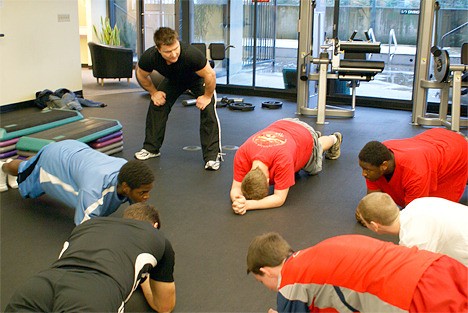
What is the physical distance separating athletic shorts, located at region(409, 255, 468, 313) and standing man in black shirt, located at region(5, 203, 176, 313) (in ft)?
3.33

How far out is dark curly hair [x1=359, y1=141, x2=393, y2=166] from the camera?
3.24 m

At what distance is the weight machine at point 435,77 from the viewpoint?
20.4ft

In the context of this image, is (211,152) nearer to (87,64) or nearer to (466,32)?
(466,32)

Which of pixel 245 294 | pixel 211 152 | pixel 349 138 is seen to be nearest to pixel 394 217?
pixel 245 294

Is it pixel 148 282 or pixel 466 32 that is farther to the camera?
pixel 466 32

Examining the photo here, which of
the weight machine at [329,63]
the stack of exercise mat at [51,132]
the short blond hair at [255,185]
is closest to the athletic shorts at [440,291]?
the short blond hair at [255,185]

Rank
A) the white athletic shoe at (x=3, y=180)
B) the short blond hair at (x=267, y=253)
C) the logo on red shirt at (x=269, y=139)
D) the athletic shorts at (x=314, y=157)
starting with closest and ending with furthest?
the short blond hair at (x=267, y=253) → the logo on red shirt at (x=269, y=139) → the white athletic shoe at (x=3, y=180) → the athletic shorts at (x=314, y=157)

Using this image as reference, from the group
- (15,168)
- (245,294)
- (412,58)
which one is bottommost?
(245,294)

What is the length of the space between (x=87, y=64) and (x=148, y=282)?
32.2 ft

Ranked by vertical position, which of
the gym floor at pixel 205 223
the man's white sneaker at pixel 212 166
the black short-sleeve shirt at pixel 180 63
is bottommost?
the gym floor at pixel 205 223

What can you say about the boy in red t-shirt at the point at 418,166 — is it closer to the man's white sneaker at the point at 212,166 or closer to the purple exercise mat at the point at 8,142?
the man's white sneaker at the point at 212,166

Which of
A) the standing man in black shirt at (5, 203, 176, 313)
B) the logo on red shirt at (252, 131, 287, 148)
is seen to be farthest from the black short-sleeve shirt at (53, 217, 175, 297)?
the logo on red shirt at (252, 131, 287, 148)

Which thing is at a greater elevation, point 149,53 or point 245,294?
point 149,53

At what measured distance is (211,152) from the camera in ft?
16.2
